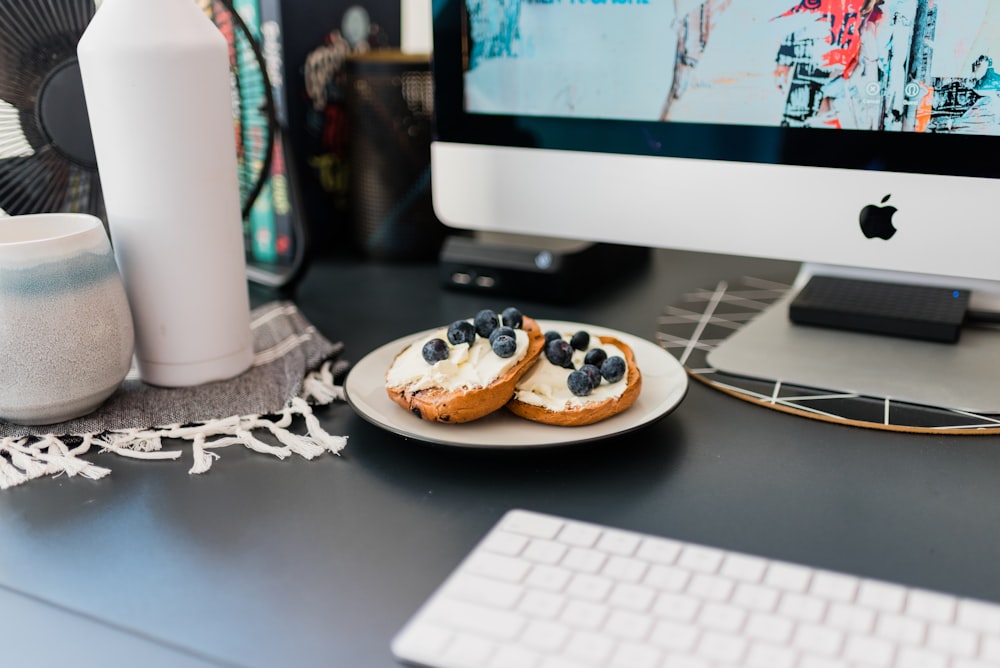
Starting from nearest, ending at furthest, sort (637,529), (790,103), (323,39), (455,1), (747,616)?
(747,616) < (637,529) < (790,103) < (455,1) < (323,39)

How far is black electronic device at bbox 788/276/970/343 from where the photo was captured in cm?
77

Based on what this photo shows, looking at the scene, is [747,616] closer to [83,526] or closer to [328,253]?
[83,526]

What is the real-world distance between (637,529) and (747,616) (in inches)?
4.5

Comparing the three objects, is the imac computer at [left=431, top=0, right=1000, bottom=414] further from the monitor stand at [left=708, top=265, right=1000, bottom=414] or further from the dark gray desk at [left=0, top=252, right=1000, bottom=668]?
the dark gray desk at [left=0, top=252, right=1000, bottom=668]

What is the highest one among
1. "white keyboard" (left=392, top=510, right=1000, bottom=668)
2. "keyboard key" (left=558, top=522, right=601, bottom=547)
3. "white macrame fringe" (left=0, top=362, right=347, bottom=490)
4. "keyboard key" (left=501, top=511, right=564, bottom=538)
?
"white keyboard" (left=392, top=510, right=1000, bottom=668)

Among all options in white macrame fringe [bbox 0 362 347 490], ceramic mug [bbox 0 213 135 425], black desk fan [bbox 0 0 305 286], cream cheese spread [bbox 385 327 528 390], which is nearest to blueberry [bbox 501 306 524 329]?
cream cheese spread [bbox 385 327 528 390]

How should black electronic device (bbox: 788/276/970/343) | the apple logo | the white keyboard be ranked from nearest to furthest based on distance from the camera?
the white keyboard, the apple logo, black electronic device (bbox: 788/276/970/343)

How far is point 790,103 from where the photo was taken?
68 cm

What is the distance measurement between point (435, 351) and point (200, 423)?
19 cm

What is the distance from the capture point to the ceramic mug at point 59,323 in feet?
1.90

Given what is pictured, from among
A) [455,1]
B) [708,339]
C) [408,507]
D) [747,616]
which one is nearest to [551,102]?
[455,1]

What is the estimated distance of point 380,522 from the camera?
1.69 feet

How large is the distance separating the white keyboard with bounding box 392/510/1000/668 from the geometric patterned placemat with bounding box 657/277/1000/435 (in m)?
0.24

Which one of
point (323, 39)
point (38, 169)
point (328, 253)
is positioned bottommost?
point (328, 253)
